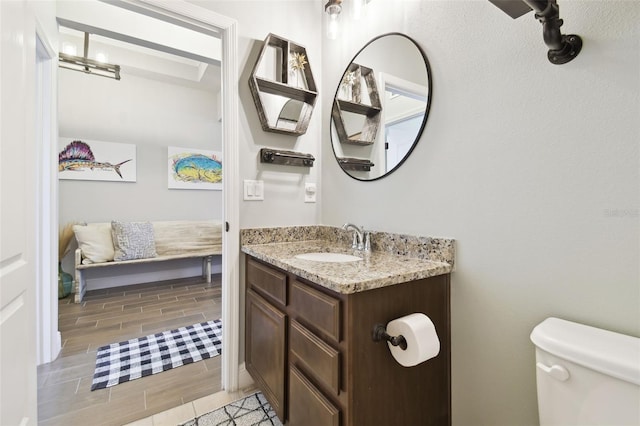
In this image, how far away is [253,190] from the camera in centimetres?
167

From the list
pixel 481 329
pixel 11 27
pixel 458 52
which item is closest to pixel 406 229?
pixel 481 329

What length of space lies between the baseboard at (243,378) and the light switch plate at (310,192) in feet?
3.67

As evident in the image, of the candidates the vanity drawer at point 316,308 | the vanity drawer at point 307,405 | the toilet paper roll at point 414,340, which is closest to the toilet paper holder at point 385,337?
the toilet paper roll at point 414,340

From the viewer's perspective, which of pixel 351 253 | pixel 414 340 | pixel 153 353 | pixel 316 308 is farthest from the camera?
pixel 153 353

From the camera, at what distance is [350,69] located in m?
1.64

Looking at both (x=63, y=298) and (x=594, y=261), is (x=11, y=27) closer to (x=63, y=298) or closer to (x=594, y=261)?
(x=594, y=261)

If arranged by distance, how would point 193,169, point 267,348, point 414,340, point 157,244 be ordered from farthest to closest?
point 193,169 < point 157,244 < point 267,348 < point 414,340

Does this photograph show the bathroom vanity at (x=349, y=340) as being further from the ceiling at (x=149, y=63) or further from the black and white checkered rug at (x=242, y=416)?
the ceiling at (x=149, y=63)

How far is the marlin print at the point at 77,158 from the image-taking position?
3162 mm

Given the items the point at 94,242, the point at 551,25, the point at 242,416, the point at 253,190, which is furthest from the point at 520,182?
the point at 94,242

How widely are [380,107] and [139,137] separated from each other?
352cm

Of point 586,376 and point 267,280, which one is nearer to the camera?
point 586,376

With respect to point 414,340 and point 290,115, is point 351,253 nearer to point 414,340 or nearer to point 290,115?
point 414,340

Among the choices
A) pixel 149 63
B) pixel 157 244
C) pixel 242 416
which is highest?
pixel 149 63
